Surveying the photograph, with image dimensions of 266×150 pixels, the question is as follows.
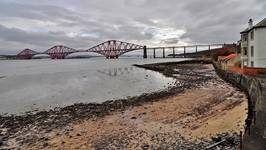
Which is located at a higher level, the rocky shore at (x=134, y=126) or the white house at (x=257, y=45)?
the white house at (x=257, y=45)

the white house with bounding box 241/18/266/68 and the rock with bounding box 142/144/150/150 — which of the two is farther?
the white house with bounding box 241/18/266/68

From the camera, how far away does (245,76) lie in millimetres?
26500

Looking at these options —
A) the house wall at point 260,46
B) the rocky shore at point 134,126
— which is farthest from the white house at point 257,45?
the rocky shore at point 134,126

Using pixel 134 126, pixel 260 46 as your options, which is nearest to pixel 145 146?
pixel 134 126

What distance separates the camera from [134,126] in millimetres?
16766

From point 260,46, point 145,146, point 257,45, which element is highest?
point 257,45

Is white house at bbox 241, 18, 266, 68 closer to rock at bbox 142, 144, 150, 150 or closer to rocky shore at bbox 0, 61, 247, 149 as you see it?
rocky shore at bbox 0, 61, 247, 149

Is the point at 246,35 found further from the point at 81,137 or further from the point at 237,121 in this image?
the point at 81,137

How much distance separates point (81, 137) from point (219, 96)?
51.4 ft

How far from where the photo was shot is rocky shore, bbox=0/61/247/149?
13438mm

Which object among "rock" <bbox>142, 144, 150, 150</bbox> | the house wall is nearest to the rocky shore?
"rock" <bbox>142, 144, 150, 150</bbox>

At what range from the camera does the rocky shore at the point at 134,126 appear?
13.4 meters

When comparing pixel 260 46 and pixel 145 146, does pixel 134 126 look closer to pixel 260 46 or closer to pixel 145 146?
pixel 145 146

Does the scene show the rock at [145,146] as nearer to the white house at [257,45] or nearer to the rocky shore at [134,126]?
the rocky shore at [134,126]
